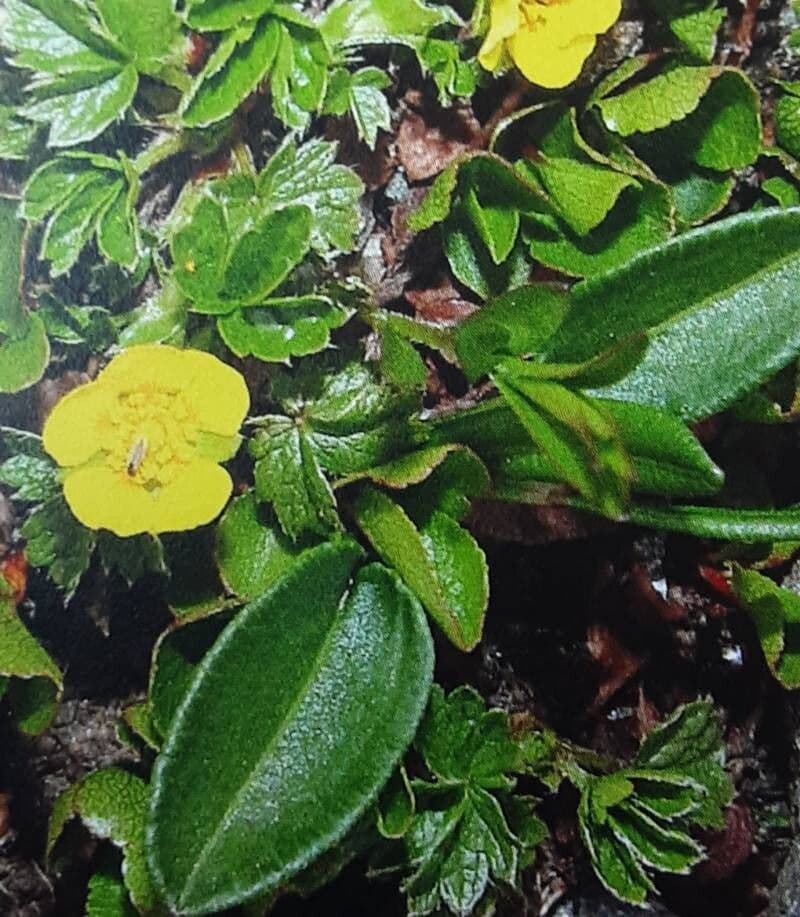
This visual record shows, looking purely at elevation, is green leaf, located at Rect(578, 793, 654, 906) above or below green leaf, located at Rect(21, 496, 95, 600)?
below

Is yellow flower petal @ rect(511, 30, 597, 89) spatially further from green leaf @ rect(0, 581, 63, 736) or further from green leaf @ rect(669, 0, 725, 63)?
green leaf @ rect(0, 581, 63, 736)

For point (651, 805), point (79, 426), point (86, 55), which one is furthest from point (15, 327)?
point (651, 805)

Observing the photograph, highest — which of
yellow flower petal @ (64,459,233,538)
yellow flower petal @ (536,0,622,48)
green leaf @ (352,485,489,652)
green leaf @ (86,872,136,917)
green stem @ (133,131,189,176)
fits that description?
yellow flower petal @ (536,0,622,48)

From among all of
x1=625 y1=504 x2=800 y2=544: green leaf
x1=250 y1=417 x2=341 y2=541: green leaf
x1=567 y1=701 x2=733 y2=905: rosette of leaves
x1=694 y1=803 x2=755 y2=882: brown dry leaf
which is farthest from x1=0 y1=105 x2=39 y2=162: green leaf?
x1=694 y1=803 x2=755 y2=882: brown dry leaf

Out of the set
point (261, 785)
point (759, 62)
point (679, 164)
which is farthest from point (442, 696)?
point (759, 62)

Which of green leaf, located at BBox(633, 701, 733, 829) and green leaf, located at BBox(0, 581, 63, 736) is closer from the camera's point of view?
green leaf, located at BBox(0, 581, 63, 736)

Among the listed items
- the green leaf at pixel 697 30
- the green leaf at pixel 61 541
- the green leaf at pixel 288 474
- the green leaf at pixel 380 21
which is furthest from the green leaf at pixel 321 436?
the green leaf at pixel 697 30

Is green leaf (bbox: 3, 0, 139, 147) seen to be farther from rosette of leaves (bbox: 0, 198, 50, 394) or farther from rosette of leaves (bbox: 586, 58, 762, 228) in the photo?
rosette of leaves (bbox: 586, 58, 762, 228)

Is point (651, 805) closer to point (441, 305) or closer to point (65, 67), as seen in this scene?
point (441, 305)
